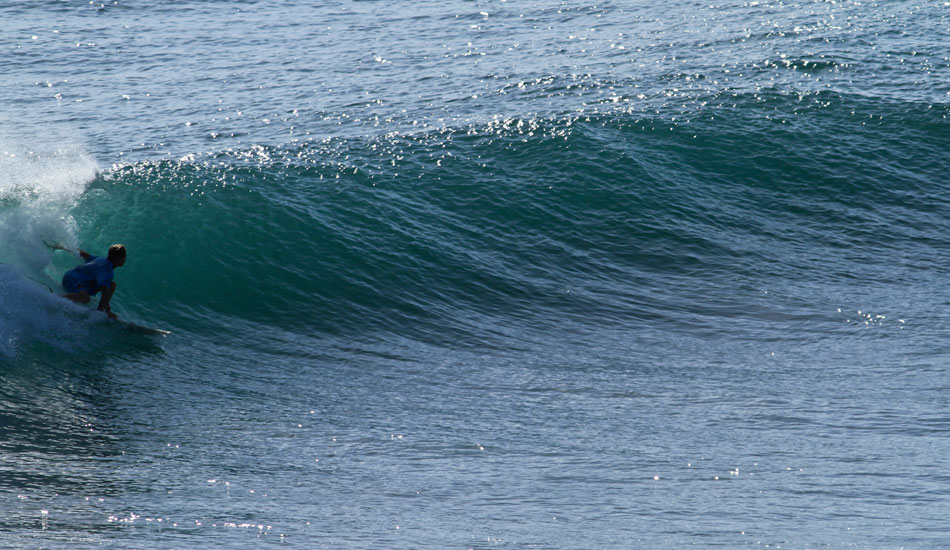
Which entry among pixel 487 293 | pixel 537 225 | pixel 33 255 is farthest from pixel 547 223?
pixel 33 255

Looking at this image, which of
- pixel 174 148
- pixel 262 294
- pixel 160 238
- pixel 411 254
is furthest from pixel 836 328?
pixel 174 148

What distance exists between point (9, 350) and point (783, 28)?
23.1 meters

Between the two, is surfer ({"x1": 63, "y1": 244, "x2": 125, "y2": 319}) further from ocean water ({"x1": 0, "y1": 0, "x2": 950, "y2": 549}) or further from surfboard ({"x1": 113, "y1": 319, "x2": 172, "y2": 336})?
surfboard ({"x1": 113, "y1": 319, "x2": 172, "y2": 336})

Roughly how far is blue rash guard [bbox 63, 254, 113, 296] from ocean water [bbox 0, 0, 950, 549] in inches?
13.5

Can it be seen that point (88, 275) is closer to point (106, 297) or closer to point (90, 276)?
point (90, 276)

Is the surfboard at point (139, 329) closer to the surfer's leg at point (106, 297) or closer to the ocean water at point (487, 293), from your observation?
the ocean water at point (487, 293)

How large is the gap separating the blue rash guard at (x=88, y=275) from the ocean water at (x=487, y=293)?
34cm

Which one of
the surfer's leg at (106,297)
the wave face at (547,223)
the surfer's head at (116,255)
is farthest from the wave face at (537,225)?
the surfer's head at (116,255)

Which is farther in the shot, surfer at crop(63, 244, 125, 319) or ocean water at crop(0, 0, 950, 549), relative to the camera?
surfer at crop(63, 244, 125, 319)

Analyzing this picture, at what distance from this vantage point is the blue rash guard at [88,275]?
429 inches

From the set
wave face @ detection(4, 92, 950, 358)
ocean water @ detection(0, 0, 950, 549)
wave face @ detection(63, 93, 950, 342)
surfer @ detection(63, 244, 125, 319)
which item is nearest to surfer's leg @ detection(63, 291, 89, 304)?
surfer @ detection(63, 244, 125, 319)

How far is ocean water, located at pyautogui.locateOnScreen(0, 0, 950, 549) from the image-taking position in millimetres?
8258

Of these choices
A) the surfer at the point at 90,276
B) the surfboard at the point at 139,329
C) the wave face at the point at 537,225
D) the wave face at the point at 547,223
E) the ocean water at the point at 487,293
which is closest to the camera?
the ocean water at the point at 487,293

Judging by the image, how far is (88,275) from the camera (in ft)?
35.9
